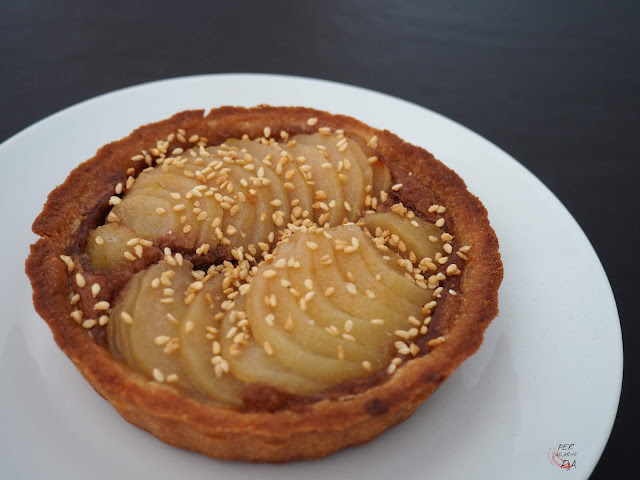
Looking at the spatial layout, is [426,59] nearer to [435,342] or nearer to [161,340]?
[435,342]

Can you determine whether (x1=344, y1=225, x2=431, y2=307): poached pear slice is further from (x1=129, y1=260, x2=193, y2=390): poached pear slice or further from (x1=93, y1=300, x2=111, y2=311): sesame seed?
(x1=93, y1=300, x2=111, y2=311): sesame seed

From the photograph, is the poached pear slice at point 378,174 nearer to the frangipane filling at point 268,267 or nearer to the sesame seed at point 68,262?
the frangipane filling at point 268,267

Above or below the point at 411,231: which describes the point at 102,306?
below

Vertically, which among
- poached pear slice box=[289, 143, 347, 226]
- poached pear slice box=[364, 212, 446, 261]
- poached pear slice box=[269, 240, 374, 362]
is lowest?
poached pear slice box=[269, 240, 374, 362]

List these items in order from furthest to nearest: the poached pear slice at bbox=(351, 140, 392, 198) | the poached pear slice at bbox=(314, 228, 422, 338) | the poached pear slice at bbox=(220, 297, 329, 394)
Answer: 1. the poached pear slice at bbox=(351, 140, 392, 198)
2. the poached pear slice at bbox=(314, 228, 422, 338)
3. the poached pear slice at bbox=(220, 297, 329, 394)

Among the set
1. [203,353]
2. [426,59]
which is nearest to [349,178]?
[203,353]

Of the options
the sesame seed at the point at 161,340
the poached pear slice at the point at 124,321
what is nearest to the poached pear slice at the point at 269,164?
the poached pear slice at the point at 124,321

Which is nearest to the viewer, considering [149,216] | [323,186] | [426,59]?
[149,216]

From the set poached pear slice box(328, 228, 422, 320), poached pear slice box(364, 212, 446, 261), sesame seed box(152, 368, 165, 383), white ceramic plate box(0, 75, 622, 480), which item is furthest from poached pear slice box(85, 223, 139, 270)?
poached pear slice box(364, 212, 446, 261)
